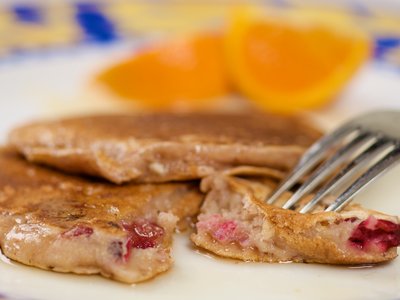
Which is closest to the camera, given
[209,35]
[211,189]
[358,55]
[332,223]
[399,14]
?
[332,223]

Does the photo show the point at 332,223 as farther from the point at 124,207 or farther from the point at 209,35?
the point at 209,35

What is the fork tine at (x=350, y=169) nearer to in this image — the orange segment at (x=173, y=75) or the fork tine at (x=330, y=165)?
the fork tine at (x=330, y=165)

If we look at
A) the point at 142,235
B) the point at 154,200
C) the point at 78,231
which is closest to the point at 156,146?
the point at 154,200

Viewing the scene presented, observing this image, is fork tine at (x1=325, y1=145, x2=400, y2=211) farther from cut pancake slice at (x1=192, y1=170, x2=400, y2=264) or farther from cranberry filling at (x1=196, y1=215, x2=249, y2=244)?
cranberry filling at (x1=196, y1=215, x2=249, y2=244)

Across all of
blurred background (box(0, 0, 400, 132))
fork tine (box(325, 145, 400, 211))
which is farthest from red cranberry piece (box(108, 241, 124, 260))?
blurred background (box(0, 0, 400, 132))

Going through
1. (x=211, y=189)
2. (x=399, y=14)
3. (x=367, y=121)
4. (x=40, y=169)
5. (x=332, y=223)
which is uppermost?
(x=399, y=14)

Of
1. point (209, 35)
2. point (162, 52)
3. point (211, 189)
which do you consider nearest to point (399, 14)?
point (209, 35)
